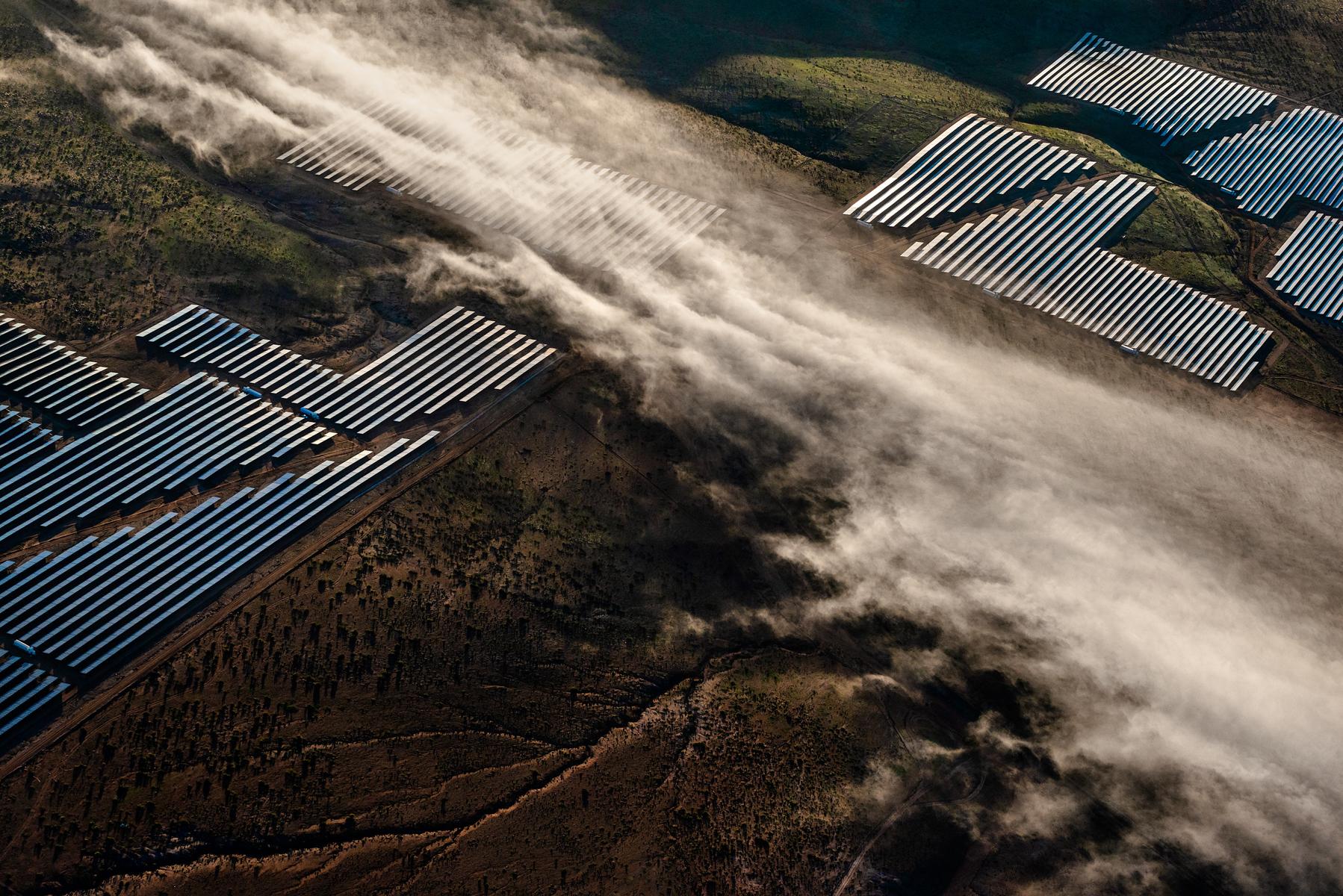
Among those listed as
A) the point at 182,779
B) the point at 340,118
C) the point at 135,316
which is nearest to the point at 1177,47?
the point at 340,118

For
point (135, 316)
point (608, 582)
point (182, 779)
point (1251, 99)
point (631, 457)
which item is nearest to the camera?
point (182, 779)

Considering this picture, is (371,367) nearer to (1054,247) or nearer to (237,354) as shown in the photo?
(237,354)

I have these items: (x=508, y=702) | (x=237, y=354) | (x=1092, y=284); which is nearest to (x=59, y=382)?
(x=237, y=354)

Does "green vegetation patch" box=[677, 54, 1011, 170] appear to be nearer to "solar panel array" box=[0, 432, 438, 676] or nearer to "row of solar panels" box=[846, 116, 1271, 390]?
"row of solar panels" box=[846, 116, 1271, 390]

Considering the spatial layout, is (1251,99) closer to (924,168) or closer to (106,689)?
(924,168)

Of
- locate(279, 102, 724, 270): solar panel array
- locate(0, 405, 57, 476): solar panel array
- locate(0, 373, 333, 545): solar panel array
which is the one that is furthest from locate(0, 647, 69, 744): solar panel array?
locate(279, 102, 724, 270): solar panel array
